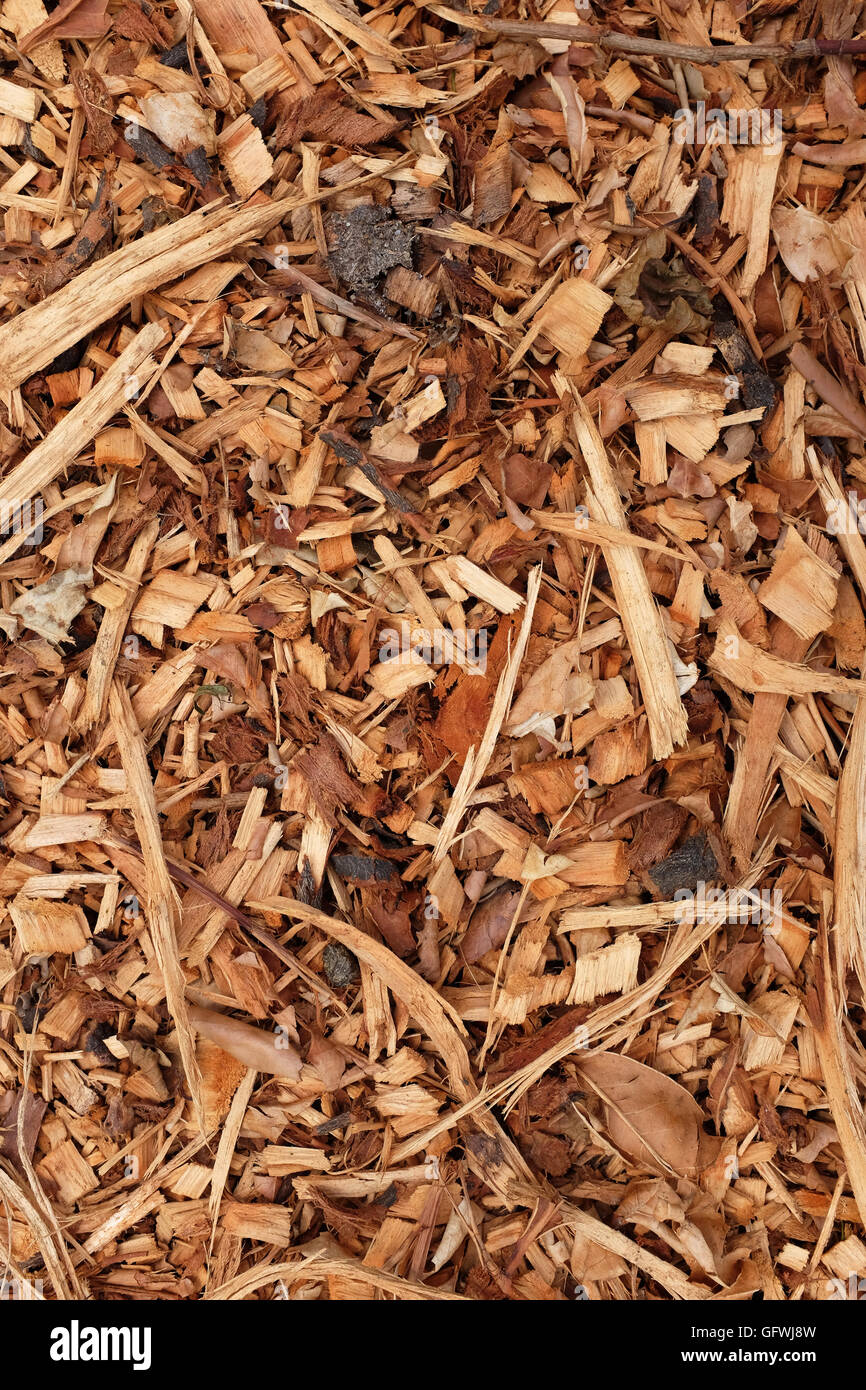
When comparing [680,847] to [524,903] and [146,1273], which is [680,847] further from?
[146,1273]

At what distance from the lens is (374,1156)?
1851 millimetres

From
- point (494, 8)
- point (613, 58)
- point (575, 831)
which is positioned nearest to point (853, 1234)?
point (575, 831)

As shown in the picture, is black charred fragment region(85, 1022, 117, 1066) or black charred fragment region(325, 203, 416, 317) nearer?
black charred fragment region(325, 203, 416, 317)

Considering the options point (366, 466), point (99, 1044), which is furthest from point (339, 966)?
point (366, 466)

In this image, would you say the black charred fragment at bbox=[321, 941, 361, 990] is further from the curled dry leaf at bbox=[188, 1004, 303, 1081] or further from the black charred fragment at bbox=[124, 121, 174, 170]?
the black charred fragment at bbox=[124, 121, 174, 170]

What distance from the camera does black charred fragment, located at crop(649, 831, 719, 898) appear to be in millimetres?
1780

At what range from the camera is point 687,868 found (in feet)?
5.84

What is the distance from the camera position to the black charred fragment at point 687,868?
178 centimetres

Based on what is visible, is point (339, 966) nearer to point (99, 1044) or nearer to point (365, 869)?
point (365, 869)

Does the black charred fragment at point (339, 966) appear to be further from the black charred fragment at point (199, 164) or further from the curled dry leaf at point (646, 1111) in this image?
Answer: the black charred fragment at point (199, 164)

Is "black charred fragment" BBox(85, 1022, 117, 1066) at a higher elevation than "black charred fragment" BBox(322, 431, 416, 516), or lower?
lower

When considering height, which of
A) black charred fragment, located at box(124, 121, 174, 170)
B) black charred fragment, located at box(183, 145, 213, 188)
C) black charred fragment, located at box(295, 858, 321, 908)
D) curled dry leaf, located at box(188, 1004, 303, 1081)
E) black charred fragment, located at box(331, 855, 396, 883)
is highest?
black charred fragment, located at box(124, 121, 174, 170)

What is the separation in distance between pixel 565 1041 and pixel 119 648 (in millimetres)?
1186

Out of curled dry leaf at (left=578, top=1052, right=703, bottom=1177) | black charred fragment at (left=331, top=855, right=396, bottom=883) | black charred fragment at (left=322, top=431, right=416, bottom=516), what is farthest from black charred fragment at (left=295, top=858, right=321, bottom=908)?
black charred fragment at (left=322, top=431, right=416, bottom=516)
